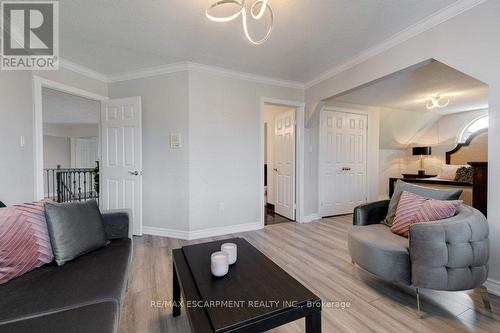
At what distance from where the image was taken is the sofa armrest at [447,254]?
1.46 m

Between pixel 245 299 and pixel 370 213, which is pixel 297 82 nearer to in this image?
pixel 370 213

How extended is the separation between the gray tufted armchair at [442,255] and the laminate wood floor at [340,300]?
0.49 feet

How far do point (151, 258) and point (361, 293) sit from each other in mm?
2061

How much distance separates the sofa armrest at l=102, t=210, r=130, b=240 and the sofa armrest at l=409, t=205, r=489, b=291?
7.28ft

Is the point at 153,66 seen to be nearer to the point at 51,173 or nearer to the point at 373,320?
the point at 373,320

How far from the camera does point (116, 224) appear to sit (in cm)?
186

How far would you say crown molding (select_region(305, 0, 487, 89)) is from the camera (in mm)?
1812

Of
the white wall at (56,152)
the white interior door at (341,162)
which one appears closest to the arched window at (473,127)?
the white interior door at (341,162)

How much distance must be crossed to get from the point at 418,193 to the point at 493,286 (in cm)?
84

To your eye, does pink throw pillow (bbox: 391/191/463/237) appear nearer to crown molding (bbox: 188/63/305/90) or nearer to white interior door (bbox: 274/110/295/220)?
white interior door (bbox: 274/110/295/220)

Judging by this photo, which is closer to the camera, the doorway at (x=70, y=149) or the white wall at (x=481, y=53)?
the white wall at (x=481, y=53)

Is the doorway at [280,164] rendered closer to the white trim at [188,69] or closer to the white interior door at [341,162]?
the white trim at [188,69]

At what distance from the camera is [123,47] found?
252cm

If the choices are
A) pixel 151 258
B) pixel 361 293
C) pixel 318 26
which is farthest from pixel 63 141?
pixel 361 293
